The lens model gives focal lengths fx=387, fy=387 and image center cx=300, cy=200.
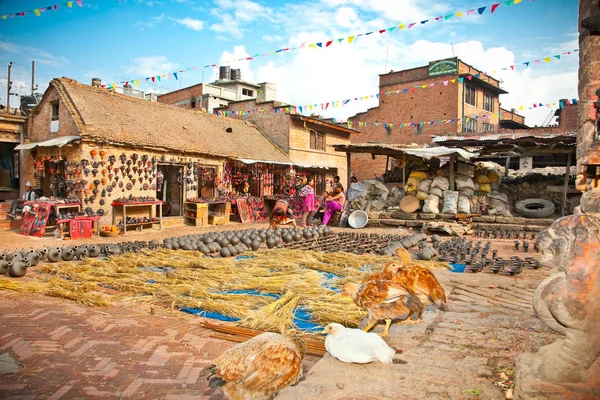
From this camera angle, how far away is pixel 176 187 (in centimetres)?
1606

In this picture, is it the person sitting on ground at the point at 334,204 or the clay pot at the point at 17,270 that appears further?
the person sitting on ground at the point at 334,204

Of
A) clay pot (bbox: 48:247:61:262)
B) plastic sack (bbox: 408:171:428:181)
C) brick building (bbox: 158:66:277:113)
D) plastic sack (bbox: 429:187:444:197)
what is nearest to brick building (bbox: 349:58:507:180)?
brick building (bbox: 158:66:277:113)

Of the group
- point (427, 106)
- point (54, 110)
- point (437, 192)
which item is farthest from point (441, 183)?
point (427, 106)

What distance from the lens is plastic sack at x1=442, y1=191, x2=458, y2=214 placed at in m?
13.3

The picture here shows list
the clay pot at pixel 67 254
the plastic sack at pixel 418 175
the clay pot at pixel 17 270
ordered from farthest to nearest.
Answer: the plastic sack at pixel 418 175
the clay pot at pixel 67 254
the clay pot at pixel 17 270

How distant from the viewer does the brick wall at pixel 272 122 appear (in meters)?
20.4

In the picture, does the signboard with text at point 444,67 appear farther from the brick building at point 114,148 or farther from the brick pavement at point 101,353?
the brick pavement at point 101,353

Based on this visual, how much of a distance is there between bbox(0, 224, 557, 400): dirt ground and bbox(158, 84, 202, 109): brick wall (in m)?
22.4

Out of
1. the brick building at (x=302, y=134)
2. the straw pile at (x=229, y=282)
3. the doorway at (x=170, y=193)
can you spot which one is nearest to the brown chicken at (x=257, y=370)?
the straw pile at (x=229, y=282)

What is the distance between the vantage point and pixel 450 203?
13383 mm

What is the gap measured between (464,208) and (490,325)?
10.4 metres

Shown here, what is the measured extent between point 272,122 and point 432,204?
10575 millimetres

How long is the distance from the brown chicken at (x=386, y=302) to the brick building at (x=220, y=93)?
2141 cm

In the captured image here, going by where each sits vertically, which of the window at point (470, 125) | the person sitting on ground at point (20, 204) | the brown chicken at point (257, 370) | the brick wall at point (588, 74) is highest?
the window at point (470, 125)
